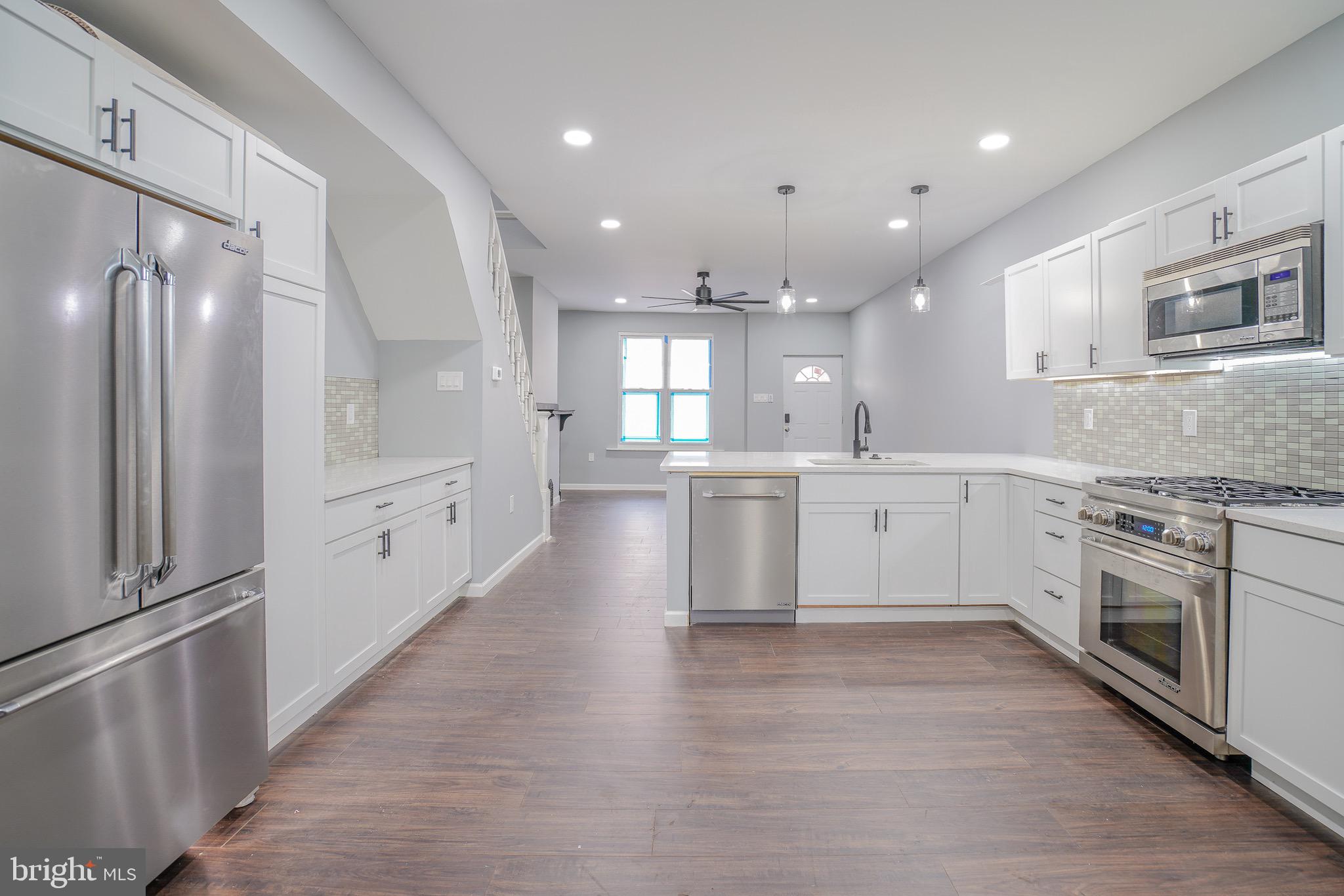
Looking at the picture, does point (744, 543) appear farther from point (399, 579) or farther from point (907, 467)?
point (399, 579)

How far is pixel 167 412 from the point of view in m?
1.42

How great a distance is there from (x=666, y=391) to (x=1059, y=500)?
261 inches

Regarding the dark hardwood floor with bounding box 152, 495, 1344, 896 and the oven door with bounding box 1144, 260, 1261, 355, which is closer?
the dark hardwood floor with bounding box 152, 495, 1344, 896

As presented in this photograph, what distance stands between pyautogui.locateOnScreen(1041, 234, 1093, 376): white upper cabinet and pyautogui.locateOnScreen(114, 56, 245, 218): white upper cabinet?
365 cm

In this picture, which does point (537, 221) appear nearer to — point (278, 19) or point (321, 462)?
point (278, 19)

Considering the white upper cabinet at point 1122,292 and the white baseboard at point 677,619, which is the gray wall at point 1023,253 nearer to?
the white upper cabinet at point 1122,292

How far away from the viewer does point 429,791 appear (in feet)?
6.10

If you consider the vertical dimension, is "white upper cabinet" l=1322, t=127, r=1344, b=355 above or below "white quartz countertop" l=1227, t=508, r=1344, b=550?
above

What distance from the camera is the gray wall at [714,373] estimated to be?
9.05m

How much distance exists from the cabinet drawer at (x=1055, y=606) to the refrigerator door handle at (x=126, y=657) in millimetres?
3190

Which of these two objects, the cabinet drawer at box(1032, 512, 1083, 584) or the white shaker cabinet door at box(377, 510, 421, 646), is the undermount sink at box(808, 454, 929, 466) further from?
the white shaker cabinet door at box(377, 510, 421, 646)

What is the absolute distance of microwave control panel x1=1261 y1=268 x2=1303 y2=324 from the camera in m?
2.05

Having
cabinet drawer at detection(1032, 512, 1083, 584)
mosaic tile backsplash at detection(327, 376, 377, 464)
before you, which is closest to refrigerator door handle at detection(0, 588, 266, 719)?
mosaic tile backsplash at detection(327, 376, 377, 464)

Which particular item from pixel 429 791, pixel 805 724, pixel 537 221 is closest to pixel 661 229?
pixel 537 221
